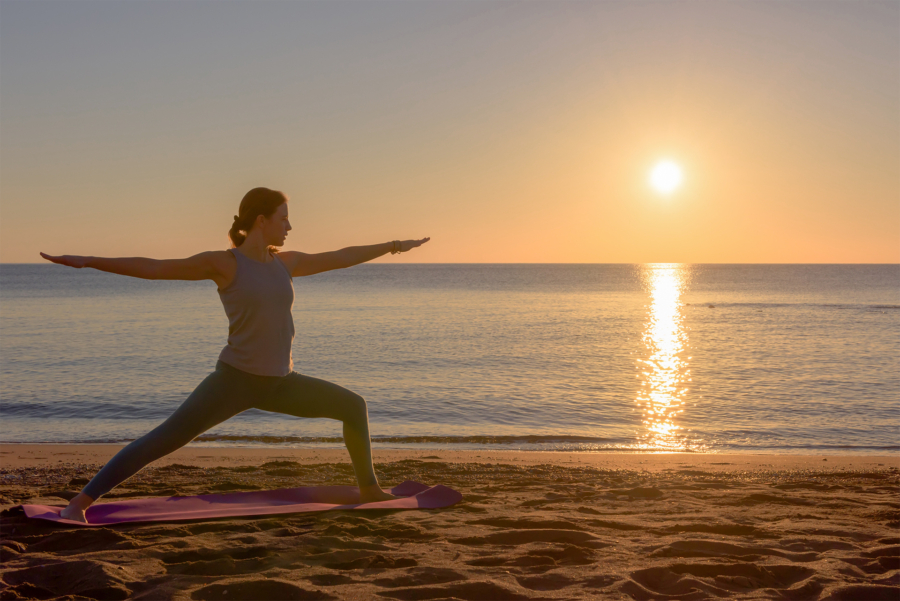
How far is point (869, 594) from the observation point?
3406 mm

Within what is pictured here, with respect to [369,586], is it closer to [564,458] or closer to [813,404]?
[564,458]

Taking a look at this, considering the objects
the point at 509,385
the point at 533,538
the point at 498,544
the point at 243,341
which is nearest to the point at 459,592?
the point at 498,544

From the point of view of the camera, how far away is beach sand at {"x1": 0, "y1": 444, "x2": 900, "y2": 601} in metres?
3.47

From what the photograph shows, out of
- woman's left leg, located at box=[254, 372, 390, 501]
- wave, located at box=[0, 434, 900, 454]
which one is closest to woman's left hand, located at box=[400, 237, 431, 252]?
woman's left leg, located at box=[254, 372, 390, 501]

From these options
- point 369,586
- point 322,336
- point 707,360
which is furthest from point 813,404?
point 322,336

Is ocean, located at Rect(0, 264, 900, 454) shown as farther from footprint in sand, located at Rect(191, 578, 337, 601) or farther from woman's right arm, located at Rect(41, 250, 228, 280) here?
footprint in sand, located at Rect(191, 578, 337, 601)

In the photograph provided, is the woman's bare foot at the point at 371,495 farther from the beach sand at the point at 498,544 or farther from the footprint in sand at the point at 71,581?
the footprint in sand at the point at 71,581

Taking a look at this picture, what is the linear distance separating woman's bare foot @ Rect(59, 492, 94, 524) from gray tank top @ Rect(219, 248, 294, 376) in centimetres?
133

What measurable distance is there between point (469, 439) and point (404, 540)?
615cm

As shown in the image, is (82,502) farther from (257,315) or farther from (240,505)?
(257,315)

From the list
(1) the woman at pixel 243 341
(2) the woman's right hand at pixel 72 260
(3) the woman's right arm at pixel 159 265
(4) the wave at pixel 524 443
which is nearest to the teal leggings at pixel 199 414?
(1) the woman at pixel 243 341

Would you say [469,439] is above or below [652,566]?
below

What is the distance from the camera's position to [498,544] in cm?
429

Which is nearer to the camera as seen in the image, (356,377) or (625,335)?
(356,377)
